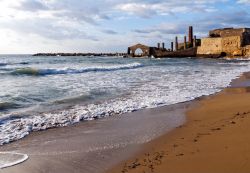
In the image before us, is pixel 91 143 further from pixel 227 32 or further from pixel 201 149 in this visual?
pixel 227 32

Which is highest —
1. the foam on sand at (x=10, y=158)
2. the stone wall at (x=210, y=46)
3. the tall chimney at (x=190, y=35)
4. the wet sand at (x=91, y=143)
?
the tall chimney at (x=190, y=35)

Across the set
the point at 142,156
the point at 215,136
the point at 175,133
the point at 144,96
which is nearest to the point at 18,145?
the point at 142,156

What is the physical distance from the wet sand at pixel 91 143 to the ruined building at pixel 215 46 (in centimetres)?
5473

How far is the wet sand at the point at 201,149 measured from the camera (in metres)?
4.46

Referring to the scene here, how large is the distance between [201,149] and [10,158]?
8.83ft

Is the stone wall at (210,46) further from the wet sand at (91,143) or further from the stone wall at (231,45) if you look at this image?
the wet sand at (91,143)

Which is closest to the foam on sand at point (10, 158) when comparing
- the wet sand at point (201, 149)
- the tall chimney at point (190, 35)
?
the wet sand at point (201, 149)

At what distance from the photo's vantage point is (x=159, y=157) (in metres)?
5.13

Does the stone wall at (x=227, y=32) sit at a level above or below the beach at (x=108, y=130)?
above

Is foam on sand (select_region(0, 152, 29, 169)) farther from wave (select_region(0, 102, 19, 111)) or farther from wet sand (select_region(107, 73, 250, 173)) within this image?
wave (select_region(0, 102, 19, 111))

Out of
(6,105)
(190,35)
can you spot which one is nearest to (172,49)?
(190,35)

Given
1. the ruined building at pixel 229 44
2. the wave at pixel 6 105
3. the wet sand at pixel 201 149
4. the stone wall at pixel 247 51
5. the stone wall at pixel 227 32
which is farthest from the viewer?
the stone wall at pixel 227 32

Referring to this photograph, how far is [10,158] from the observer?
540cm

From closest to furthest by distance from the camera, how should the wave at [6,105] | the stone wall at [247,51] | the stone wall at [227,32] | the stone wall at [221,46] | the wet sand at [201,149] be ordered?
the wet sand at [201,149], the wave at [6,105], the stone wall at [247,51], the stone wall at [221,46], the stone wall at [227,32]
